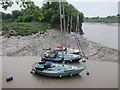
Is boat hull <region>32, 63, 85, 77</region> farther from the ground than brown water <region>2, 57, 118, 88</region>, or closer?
farther from the ground

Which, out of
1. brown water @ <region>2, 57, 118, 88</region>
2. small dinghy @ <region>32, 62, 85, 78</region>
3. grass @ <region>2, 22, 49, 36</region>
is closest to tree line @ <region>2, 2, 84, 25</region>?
grass @ <region>2, 22, 49, 36</region>

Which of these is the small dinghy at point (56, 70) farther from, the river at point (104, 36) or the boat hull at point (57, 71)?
the river at point (104, 36)

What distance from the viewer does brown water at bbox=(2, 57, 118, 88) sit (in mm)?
13195

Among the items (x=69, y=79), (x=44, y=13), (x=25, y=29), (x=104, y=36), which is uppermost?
(x=44, y=13)

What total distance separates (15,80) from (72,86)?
5.56m

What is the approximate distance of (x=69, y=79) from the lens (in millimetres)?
14055

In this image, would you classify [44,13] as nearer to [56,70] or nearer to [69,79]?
[56,70]

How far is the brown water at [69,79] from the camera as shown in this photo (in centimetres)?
1320

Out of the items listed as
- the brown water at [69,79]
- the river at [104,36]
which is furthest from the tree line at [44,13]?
the river at [104,36]

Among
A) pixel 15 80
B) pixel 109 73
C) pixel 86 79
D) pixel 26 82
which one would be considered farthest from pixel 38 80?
pixel 109 73

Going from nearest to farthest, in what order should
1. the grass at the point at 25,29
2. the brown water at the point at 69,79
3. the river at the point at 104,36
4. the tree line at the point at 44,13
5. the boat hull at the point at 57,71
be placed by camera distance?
the tree line at the point at 44,13 < the brown water at the point at 69,79 < the boat hull at the point at 57,71 < the river at the point at 104,36 < the grass at the point at 25,29

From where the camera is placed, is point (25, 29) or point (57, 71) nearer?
point (57, 71)

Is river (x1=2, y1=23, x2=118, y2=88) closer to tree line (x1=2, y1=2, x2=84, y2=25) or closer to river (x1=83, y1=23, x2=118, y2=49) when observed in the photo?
tree line (x1=2, y1=2, x2=84, y2=25)

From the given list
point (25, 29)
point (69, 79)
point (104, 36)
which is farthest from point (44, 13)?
point (25, 29)
